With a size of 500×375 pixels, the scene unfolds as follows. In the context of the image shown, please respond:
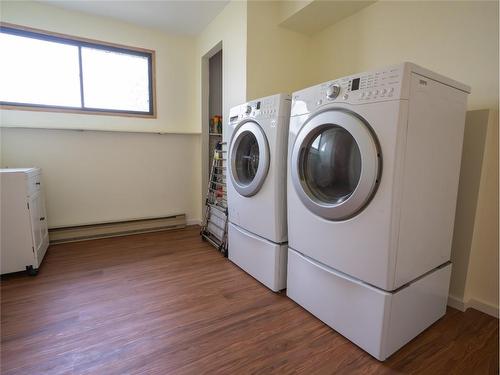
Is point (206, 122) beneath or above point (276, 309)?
above

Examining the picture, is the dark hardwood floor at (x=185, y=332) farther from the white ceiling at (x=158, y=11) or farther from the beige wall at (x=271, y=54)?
the white ceiling at (x=158, y=11)

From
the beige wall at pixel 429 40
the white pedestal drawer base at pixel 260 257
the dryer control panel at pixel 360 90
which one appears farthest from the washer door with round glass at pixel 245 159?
Answer: the beige wall at pixel 429 40

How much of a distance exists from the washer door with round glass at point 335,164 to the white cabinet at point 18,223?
1867 millimetres

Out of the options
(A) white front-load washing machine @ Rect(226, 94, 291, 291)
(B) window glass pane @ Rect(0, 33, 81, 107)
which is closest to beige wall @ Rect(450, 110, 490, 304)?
(A) white front-load washing machine @ Rect(226, 94, 291, 291)

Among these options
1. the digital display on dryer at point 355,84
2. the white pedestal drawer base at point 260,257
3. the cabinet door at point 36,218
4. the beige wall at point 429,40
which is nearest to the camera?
the digital display on dryer at point 355,84

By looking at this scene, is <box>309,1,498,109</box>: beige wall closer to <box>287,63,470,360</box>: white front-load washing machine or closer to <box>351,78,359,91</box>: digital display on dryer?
<box>287,63,470,360</box>: white front-load washing machine

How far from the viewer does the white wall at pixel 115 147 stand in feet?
7.66

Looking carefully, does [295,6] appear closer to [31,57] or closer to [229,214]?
[229,214]

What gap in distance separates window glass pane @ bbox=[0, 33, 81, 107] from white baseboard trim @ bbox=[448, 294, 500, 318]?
3.47 metres

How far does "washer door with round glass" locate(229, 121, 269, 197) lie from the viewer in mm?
1743

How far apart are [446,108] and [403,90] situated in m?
0.38

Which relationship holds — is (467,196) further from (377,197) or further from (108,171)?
(108,171)

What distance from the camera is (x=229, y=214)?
212 cm

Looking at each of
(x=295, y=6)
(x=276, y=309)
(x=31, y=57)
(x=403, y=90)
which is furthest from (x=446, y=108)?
(x=31, y=57)
